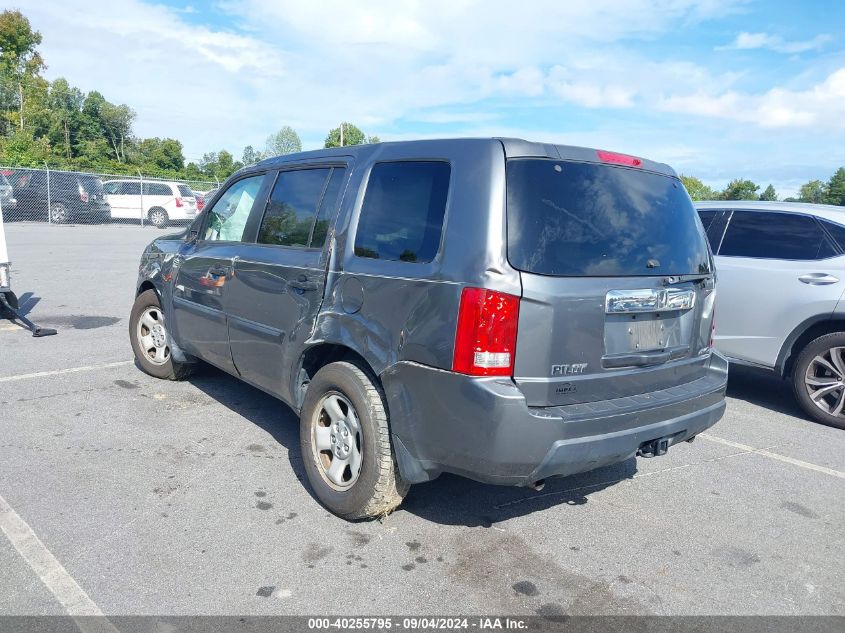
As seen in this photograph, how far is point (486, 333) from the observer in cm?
286

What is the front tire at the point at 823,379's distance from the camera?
5504mm

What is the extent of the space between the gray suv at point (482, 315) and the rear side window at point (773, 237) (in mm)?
2467

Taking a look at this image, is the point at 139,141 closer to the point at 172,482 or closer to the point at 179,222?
the point at 179,222

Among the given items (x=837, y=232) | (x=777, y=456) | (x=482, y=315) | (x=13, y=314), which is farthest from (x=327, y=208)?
(x=13, y=314)

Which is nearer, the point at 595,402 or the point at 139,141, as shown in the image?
the point at 595,402

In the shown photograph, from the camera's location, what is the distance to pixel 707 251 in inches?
153

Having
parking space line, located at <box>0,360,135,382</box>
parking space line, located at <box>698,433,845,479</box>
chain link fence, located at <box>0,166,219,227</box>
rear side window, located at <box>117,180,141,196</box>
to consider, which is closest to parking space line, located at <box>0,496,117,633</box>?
parking space line, located at <box>0,360,135,382</box>

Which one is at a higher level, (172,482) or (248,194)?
(248,194)

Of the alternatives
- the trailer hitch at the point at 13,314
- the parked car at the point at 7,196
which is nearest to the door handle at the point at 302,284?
the trailer hitch at the point at 13,314

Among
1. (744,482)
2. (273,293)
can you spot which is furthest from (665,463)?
(273,293)

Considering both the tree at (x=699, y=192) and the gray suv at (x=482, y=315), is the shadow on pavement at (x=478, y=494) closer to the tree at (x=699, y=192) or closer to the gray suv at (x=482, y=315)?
the gray suv at (x=482, y=315)

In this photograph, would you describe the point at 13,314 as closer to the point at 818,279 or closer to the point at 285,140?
the point at 818,279

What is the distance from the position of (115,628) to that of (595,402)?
86.2 inches

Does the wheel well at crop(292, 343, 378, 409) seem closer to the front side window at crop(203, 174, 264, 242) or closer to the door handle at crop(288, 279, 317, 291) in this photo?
the door handle at crop(288, 279, 317, 291)
